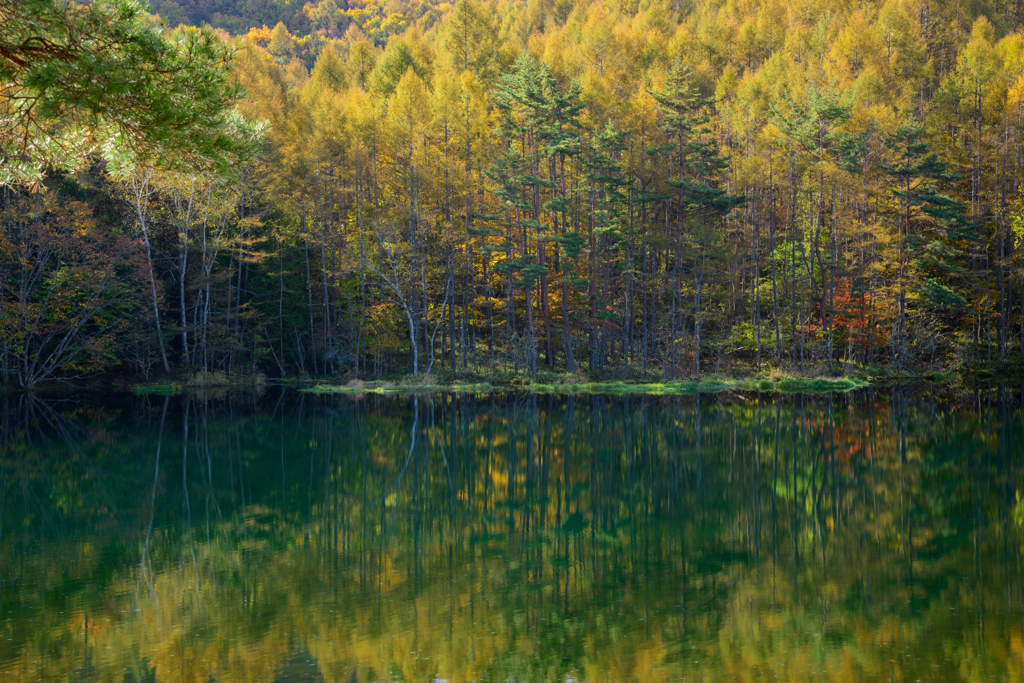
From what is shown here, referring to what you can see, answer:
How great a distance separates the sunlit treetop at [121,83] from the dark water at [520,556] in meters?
3.75

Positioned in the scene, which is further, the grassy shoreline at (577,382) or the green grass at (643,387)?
the grassy shoreline at (577,382)

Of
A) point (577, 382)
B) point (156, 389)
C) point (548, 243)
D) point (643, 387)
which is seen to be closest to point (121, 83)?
point (643, 387)

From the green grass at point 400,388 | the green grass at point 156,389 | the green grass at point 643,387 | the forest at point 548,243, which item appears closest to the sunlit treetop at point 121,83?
the green grass at point 643,387

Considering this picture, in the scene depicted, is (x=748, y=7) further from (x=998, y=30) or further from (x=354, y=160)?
(x=354, y=160)

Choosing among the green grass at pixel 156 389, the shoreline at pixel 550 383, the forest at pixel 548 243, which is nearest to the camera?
the shoreline at pixel 550 383

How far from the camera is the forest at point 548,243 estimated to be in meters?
29.0

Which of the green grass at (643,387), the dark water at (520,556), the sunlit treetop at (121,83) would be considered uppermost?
the sunlit treetop at (121,83)

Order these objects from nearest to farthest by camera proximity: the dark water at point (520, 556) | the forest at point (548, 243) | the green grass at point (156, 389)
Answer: the dark water at point (520, 556), the green grass at point (156, 389), the forest at point (548, 243)

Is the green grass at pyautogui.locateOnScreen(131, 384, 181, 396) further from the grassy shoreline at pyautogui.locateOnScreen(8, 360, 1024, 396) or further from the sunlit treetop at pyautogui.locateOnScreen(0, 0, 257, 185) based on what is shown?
the sunlit treetop at pyautogui.locateOnScreen(0, 0, 257, 185)

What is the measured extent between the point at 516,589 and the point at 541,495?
12.6 ft

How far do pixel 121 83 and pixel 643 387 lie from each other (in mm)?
→ 22973

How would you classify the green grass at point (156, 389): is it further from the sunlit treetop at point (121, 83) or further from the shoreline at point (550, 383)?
the sunlit treetop at point (121, 83)

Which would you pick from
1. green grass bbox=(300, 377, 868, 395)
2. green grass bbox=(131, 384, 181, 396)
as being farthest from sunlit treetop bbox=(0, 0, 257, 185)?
green grass bbox=(131, 384, 181, 396)

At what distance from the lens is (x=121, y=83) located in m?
5.64
